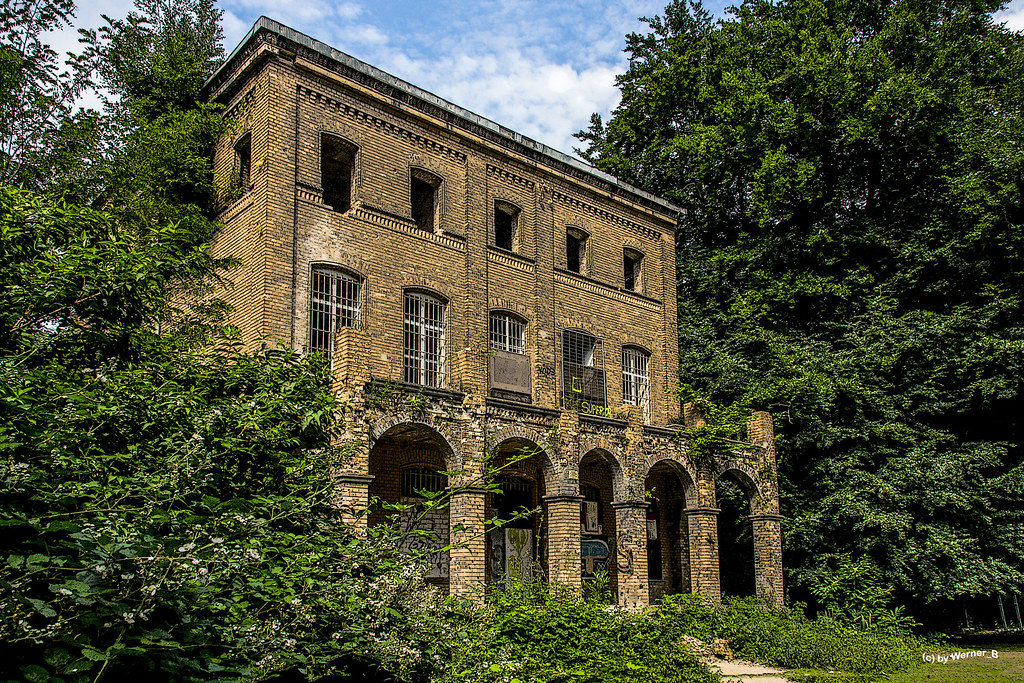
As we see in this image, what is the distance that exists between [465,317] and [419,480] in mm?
3748

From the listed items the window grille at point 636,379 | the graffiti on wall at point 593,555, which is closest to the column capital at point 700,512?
the graffiti on wall at point 593,555

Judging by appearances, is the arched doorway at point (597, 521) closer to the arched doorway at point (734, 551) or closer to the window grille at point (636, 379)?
the window grille at point (636, 379)

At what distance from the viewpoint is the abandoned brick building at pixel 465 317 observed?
586 inches

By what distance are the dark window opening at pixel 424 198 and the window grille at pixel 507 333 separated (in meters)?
2.62

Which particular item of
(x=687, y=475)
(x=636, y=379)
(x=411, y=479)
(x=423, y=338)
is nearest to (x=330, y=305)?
(x=423, y=338)

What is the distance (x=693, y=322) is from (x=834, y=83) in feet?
26.0

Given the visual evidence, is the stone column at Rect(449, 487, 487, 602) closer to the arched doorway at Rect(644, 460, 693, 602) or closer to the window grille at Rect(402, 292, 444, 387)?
the window grille at Rect(402, 292, 444, 387)

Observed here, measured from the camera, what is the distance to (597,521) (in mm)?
20188

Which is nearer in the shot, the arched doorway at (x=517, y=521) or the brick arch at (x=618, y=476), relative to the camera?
the brick arch at (x=618, y=476)

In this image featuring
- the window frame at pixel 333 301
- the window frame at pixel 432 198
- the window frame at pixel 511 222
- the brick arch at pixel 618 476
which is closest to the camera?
the window frame at pixel 333 301

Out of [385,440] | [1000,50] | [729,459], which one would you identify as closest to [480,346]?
[385,440]

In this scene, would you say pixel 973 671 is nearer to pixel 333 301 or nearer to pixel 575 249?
pixel 575 249

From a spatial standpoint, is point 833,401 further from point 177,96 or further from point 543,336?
point 177,96

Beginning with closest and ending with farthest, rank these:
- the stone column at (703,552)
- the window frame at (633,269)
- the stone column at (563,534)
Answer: the stone column at (563,534) → the stone column at (703,552) → the window frame at (633,269)
